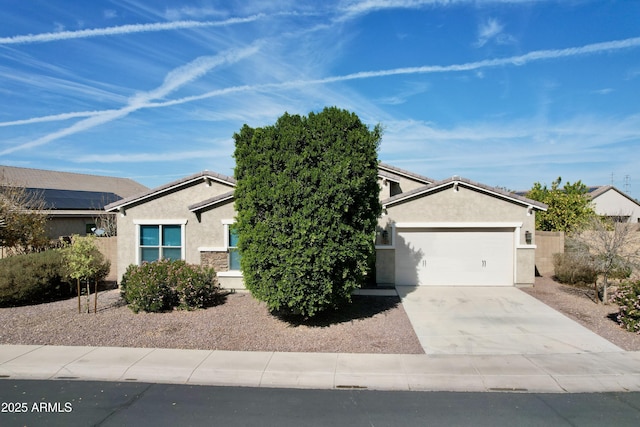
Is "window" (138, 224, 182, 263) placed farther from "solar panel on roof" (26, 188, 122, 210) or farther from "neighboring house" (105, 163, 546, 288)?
"solar panel on roof" (26, 188, 122, 210)

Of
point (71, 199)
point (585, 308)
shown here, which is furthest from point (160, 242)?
point (71, 199)

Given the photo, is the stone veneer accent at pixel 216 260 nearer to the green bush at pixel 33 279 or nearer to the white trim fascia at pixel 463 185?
the green bush at pixel 33 279

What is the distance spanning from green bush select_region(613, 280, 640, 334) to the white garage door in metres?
4.37

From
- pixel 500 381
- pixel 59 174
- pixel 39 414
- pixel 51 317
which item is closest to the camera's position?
pixel 39 414

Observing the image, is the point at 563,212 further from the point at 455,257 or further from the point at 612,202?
the point at 612,202

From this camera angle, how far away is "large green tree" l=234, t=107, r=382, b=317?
8500 mm

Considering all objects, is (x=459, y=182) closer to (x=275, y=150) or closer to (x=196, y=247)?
(x=275, y=150)

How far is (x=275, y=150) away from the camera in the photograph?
346 inches

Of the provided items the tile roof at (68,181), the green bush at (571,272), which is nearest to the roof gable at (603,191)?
the green bush at (571,272)

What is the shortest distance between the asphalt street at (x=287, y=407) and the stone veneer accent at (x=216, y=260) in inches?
280

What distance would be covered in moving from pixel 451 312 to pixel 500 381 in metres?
4.35

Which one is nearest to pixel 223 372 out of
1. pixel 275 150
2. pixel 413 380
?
pixel 413 380

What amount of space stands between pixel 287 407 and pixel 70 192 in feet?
94.2

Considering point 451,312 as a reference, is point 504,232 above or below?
above
